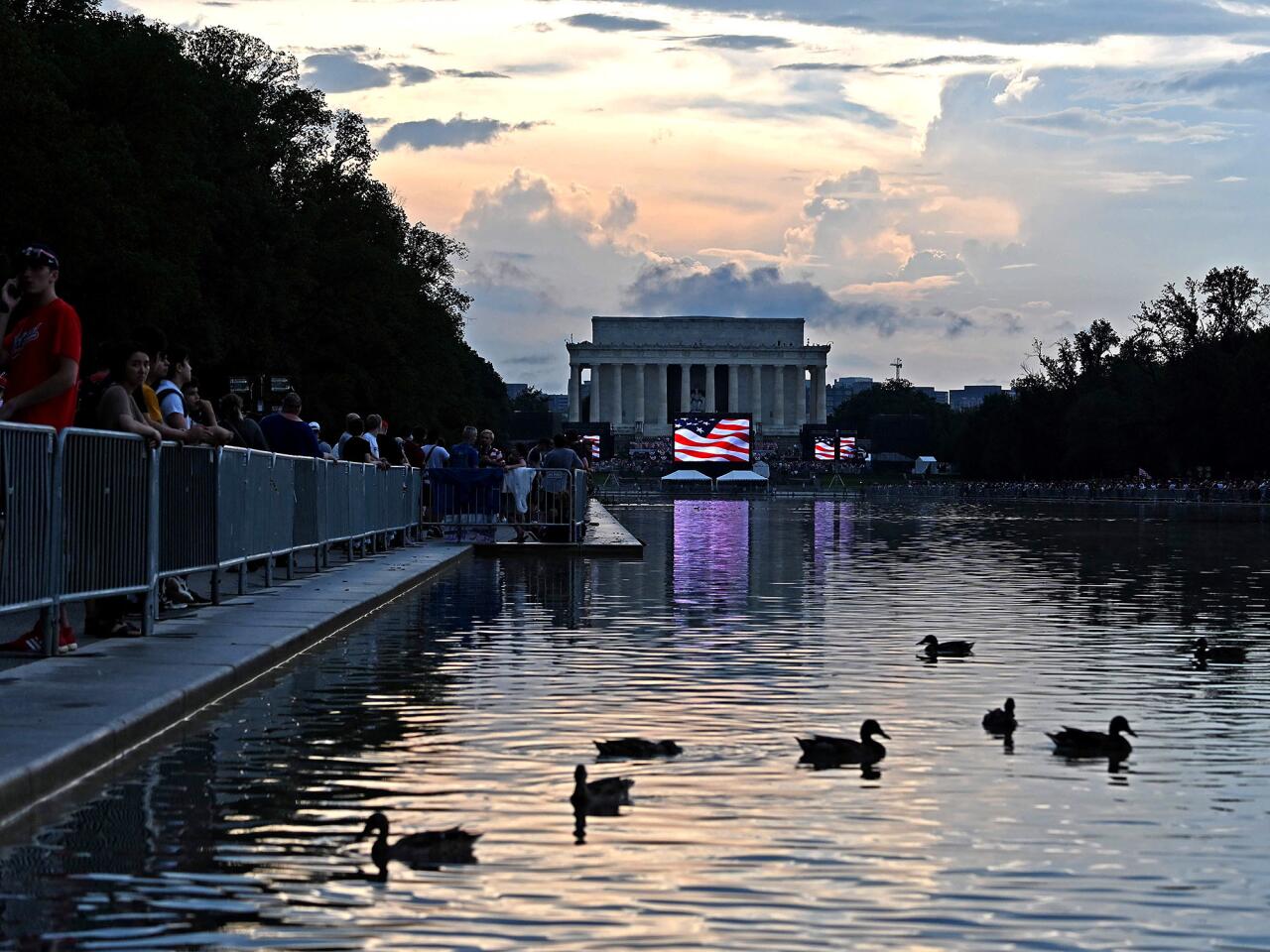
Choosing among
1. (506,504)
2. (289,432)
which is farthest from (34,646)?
(506,504)

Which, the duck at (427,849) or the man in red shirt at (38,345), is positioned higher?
the man in red shirt at (38,345)

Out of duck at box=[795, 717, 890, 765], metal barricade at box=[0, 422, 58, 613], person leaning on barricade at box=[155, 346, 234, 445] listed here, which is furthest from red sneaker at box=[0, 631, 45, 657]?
duck at box=[795, 717, 890, 765]

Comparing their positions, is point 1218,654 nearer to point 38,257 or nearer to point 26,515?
point 26,515

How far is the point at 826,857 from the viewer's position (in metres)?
7.82

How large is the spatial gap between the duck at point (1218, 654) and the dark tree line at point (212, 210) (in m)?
32.4

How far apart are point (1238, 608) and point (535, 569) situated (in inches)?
437

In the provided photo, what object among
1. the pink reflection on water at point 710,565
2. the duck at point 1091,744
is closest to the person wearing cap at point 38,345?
the duck at point 1091,744

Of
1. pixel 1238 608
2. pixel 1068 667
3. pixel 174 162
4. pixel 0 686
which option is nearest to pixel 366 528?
pixel 1238 608

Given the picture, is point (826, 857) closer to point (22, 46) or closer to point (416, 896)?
point (416, 896)

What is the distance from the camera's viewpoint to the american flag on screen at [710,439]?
149875mm

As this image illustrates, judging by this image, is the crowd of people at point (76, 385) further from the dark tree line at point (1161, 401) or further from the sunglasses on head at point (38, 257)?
the dark tree line at point (1161, 401)

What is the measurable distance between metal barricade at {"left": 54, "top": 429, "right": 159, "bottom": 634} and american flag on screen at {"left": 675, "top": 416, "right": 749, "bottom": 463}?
133616 millimetres

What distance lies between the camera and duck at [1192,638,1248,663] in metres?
15.8

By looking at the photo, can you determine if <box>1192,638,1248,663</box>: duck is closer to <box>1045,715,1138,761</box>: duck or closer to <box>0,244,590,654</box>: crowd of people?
<box>1045,715,1138,761</box>: duck
